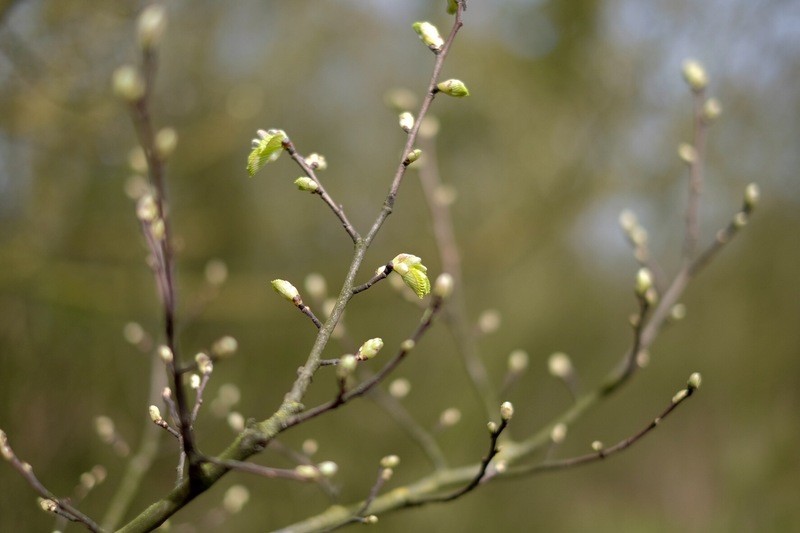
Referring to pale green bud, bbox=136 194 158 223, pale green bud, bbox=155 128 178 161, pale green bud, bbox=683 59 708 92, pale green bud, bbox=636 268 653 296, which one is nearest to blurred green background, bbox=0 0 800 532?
pale green bud, bbox=683 59 708 92

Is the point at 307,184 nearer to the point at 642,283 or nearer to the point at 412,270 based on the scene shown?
the point at 412,270

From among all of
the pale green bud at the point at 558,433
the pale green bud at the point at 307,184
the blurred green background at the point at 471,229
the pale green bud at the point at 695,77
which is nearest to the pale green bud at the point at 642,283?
the pale green bud at the point at 558,433

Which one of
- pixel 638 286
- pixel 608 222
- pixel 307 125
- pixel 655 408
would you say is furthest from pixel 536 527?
pixel 638 286

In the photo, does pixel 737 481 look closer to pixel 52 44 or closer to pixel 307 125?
pixel 307 125

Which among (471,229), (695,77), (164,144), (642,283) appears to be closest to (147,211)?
(164,144)

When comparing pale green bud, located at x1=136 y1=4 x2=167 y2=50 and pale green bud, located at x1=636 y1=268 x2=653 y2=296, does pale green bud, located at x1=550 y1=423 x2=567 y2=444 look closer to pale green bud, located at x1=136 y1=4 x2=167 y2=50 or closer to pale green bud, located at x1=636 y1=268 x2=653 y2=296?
pale green bud, located at x1=636 y1=268 x2=653 y2=296
